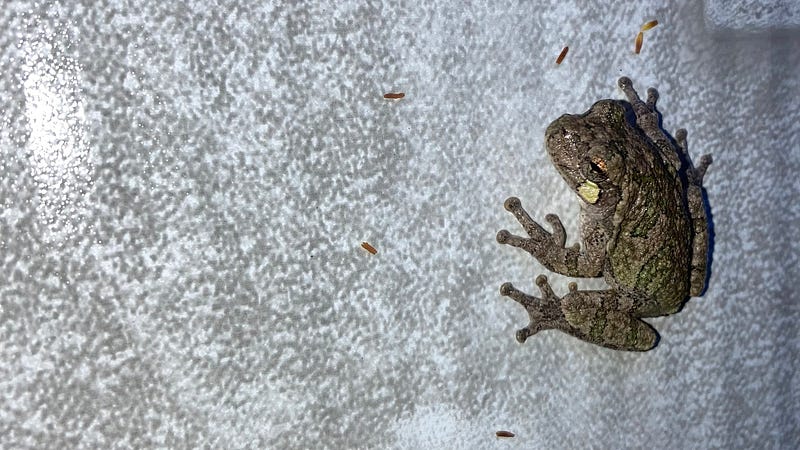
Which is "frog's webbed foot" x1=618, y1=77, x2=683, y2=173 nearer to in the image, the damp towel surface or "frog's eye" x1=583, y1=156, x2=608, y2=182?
the damp towel surface

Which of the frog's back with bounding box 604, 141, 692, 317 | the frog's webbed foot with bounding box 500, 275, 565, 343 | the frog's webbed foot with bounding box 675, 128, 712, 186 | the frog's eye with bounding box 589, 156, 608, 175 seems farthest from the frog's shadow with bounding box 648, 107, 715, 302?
the frog's webbed foot with bounding box 500, 275, 565, 343

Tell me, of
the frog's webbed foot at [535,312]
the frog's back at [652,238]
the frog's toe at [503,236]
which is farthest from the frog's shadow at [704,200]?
the frog's toe at [503,236]

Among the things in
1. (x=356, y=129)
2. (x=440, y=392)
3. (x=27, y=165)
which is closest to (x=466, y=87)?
(x=356, y=129)

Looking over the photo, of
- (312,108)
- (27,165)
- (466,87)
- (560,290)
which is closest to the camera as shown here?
(27,165)

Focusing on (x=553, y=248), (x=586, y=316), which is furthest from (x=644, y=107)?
(x=586, y=316)

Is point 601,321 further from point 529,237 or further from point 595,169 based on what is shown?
point 595,169

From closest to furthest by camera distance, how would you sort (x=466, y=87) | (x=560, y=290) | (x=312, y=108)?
(x=312, y=108)
(x=466, y=87)
(x=560, y=290)

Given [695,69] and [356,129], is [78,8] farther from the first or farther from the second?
[695,69]
